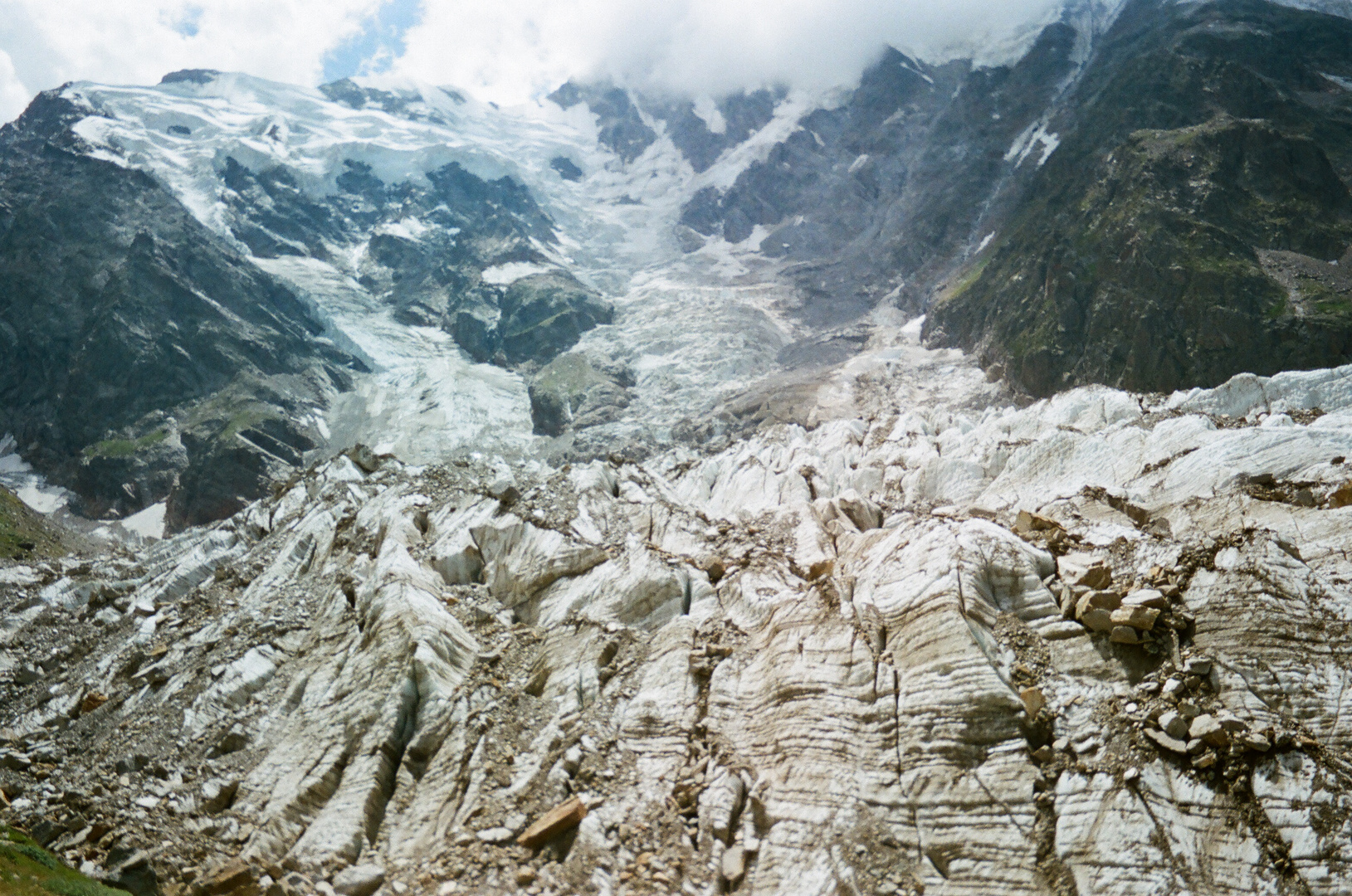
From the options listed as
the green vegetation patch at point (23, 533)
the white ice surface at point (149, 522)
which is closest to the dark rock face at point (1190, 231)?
the green vegetation patch at point (23, 533)

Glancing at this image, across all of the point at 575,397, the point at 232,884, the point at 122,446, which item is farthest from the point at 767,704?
the point at 122,446

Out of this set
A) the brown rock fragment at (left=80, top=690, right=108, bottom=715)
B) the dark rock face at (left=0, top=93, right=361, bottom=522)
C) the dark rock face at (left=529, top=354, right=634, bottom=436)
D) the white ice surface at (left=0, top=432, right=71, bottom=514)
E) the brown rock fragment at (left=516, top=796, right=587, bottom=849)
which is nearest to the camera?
the brown rock fragment at (left=516, top=796, right=587, bottom=849)

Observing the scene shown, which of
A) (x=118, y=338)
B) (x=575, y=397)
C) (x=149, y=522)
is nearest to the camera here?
(x=149, y=522)

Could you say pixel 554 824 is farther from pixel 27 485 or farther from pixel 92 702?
pixel 27 485

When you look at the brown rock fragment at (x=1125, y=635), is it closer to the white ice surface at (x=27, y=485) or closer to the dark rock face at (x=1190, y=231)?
the dark rock face at (x=1190, y=231)

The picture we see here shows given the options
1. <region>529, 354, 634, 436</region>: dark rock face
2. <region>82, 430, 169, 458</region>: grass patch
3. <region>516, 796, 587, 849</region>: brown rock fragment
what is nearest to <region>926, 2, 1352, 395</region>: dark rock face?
<region>529, 354, 634, 436</region>: dark rock face

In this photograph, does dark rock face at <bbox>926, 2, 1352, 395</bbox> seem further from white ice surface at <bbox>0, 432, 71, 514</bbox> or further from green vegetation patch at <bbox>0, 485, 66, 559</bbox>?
white ice surface at <bbox>0, 432, 71, 514</bbox>

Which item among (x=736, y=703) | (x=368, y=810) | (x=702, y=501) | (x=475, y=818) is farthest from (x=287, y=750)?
(x=702, y=501)
